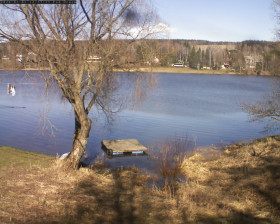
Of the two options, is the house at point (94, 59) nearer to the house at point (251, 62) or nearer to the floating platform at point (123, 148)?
the floating platform at point (123, 148)

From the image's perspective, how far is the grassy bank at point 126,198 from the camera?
5.47 m

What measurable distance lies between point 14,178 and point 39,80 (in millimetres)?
3022

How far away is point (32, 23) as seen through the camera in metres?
7.62

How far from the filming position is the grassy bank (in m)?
5.47

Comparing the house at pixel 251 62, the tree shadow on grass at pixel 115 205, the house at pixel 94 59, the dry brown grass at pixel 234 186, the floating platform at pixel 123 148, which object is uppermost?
the house at pixel 251 62

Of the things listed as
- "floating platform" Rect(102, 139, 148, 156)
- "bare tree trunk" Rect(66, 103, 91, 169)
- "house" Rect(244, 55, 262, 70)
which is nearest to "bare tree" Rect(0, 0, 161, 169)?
"bare tree trunk" Rect(66, 103, 91, 169)

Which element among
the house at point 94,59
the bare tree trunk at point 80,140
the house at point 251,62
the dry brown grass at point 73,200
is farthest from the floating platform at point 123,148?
the house at point 251,62

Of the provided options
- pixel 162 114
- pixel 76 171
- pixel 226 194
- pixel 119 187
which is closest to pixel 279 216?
pixel 226 194

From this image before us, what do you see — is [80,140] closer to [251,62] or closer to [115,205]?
[115,205]

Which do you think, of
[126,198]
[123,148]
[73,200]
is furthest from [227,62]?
[73,200]

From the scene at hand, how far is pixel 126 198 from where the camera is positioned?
22.0 ft

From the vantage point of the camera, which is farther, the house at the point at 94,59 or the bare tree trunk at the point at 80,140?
the house at the point at 94,59

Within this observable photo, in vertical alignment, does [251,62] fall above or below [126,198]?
above

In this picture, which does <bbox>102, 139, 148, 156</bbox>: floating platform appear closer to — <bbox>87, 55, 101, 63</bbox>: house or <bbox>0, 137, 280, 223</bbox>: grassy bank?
<bbox>0, 137, 280, 223</bbox>: grassy bank
